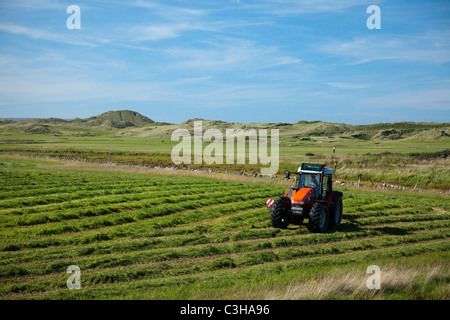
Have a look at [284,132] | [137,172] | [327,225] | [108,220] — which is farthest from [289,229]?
[284,132]

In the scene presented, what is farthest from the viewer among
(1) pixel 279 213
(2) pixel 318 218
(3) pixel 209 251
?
(1) pixel 279 213

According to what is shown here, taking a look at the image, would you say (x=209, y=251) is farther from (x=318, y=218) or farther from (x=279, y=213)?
(x=318, y=218)

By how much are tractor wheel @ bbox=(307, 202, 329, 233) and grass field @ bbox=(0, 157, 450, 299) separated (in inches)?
15.3

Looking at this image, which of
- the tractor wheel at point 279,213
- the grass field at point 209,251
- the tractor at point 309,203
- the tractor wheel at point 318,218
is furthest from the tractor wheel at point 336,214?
the tractor wheel at point 279,213

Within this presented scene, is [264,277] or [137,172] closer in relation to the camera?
[264,277]

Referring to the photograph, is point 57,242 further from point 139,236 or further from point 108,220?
point 108,220

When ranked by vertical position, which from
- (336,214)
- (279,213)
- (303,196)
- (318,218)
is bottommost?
(336,214)

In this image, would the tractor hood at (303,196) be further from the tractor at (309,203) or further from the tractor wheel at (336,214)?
the tractor wheel at (336,214)

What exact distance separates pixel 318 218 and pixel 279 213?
1.70 m

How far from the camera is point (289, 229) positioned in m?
17.6

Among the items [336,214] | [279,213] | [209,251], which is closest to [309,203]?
[279,213]

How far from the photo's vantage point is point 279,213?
16.7 m

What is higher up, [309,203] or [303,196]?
[303,196]
